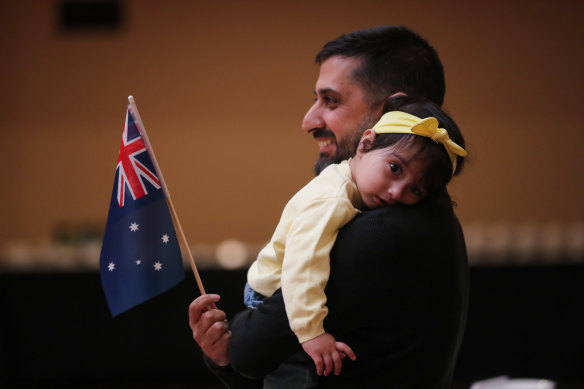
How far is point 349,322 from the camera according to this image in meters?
1.44

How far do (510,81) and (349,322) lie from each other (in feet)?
19.2

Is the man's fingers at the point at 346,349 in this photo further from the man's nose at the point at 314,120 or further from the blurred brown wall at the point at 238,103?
the blurred brown wall at the point at 238,103

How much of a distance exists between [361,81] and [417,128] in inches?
17.4

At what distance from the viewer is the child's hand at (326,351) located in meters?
1.39

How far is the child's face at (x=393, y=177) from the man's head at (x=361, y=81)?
11.6 inches

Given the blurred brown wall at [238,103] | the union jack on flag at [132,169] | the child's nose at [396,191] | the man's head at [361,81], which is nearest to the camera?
the child's nose at [396,191]

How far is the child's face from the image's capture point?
150cm

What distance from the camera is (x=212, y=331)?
1.60 metres

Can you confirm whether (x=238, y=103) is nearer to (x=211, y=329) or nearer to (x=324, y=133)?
(x=324, y=133)

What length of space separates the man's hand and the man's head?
1.61ft

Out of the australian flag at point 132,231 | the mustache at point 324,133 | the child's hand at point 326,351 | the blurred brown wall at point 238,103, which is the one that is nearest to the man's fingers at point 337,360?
the child's hand at point 326,351

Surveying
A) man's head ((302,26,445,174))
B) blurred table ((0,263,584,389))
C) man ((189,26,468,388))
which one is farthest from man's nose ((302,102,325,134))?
blurred table ((0,263,584,389))

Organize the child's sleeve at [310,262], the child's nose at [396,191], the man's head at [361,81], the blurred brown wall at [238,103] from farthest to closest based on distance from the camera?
the blurred brown wall at [238,103]
the man's head at [361,81]
the child's nose at [396,191]
the child's sleeve at [310,262]

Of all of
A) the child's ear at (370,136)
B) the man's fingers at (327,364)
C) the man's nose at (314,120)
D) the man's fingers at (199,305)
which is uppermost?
the man's nose at (314,120)
